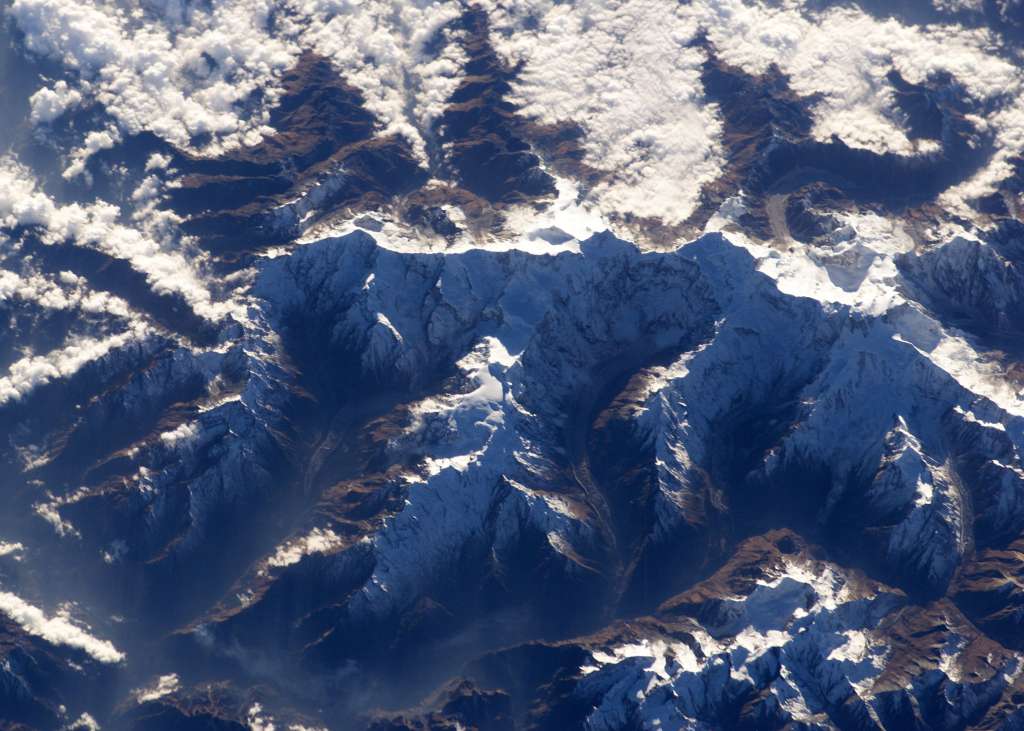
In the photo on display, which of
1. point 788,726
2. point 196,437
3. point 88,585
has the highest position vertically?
point 196,437

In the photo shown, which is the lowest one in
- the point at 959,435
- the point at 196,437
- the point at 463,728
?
the point at 463,728

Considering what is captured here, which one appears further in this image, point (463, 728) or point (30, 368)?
point (30, 368)

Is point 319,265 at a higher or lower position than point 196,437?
higher

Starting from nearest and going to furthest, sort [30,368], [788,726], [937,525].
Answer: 1. [788,726]
2. [937,525]
3. [30,368]

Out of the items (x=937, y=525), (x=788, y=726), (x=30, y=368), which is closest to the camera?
(x=788, y=726)

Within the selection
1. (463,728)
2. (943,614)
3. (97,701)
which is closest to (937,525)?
(943,614)

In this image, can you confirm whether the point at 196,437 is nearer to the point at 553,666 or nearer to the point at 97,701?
the point at 97,701

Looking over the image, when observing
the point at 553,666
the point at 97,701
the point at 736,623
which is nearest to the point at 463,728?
the point at 553,666

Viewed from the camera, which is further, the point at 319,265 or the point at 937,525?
the point at 319,265

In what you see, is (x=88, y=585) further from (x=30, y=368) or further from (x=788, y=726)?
→ (x=788, y=726)
